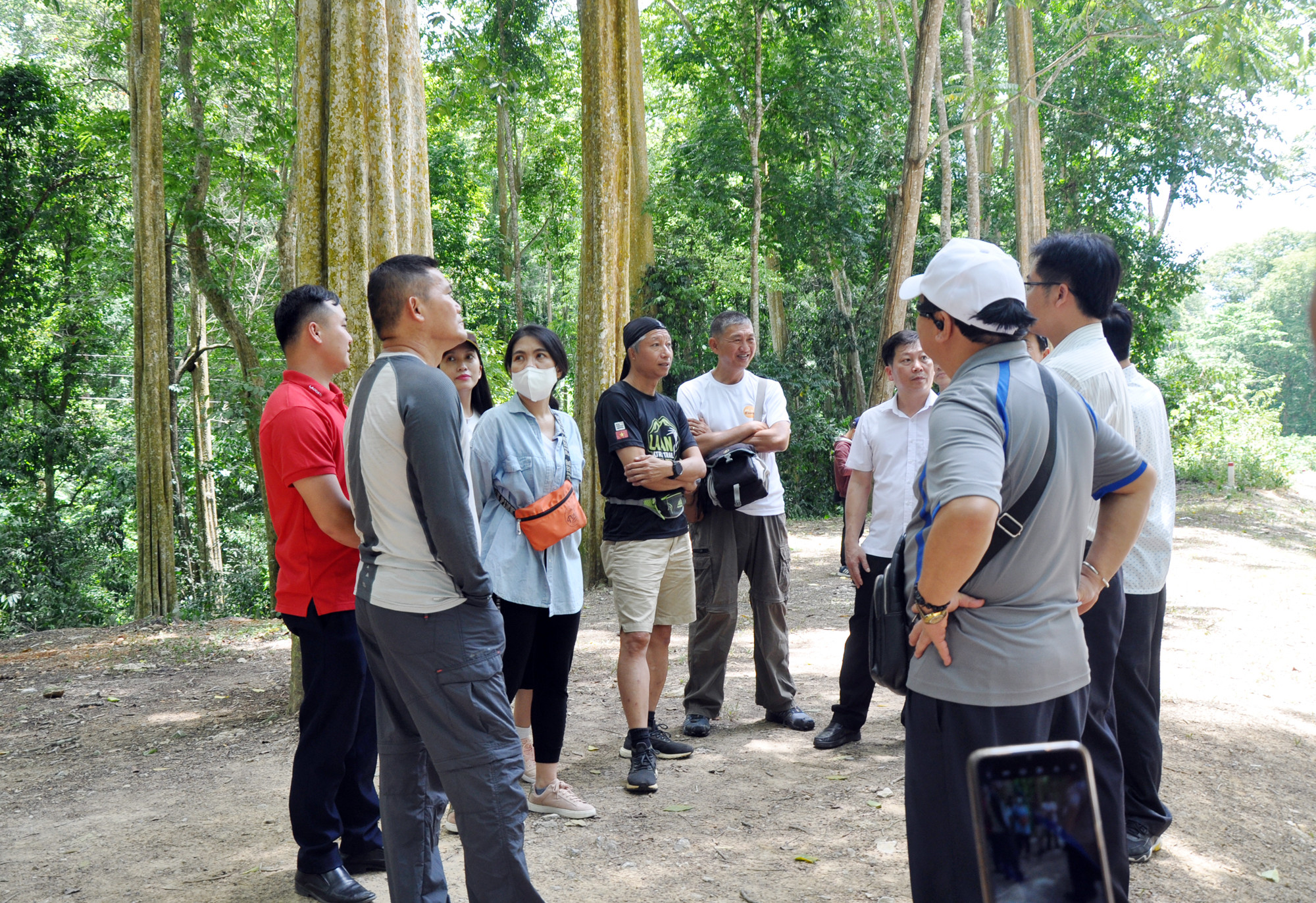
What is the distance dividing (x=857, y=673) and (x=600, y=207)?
229 inches

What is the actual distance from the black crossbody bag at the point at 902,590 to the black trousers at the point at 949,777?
0.40 feet

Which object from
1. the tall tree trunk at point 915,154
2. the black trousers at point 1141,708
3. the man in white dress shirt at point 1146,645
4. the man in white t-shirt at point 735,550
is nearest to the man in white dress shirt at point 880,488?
the man in white t-shirt at point 735,550

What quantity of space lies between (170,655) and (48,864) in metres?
4.67

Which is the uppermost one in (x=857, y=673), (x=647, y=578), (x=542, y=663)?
(x=647, y=578)

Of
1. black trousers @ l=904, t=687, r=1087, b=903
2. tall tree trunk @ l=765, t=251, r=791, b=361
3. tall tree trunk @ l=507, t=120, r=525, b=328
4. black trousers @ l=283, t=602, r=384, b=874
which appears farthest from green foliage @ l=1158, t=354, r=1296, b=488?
black trousers @ l=283, t=602, r=384, b=874

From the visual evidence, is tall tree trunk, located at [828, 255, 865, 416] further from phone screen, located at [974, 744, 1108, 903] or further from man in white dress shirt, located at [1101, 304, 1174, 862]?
phone screen, located at [974, 744, 1108, 903]

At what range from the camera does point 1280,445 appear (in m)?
19.2

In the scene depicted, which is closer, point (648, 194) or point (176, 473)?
point (176, 473)

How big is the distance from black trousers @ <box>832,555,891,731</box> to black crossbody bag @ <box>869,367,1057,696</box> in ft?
7.87

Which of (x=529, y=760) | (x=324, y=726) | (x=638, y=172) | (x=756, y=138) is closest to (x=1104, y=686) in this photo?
(x=529, y=760)

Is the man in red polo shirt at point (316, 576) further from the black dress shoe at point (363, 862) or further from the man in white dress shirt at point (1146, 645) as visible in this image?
the man in white dress shirt at point (1146, 645)

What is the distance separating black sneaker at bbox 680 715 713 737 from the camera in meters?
4.78

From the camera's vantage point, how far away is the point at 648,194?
12844 millimetres

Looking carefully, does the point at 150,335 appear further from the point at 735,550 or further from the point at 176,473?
the point at 735,550
